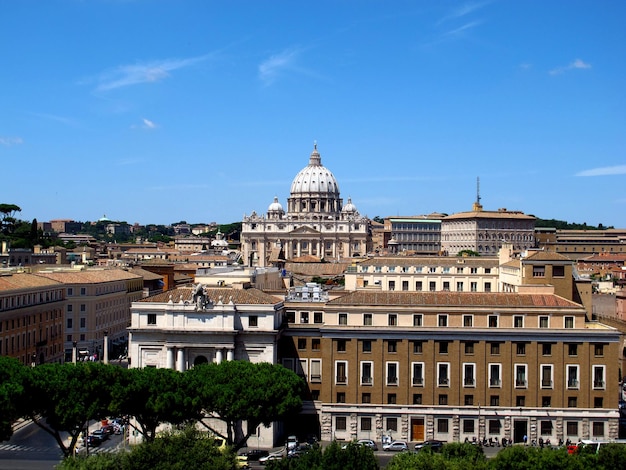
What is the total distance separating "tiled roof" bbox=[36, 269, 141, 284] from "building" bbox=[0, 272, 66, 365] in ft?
8.60

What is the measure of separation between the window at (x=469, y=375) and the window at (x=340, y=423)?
23.0 ft

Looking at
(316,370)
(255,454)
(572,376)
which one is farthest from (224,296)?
(572,376)

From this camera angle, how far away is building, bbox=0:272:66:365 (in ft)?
235

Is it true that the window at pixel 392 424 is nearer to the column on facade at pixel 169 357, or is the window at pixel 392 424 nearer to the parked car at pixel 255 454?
the parked car at pixel 255 454

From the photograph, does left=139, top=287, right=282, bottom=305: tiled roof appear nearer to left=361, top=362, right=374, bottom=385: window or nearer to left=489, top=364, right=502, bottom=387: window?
left=361, top=362, right=374, bottom=385: window

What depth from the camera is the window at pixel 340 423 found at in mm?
54812

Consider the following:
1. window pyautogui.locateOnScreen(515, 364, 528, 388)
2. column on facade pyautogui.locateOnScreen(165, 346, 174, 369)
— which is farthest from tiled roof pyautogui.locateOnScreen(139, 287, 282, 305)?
window pyautogui.locateOnScreen(515, 364, 528, 388)

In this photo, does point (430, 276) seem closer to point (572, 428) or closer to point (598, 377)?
point (598, 377)

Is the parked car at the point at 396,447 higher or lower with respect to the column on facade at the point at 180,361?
lower

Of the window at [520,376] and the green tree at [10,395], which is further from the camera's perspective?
the window at [520,376]

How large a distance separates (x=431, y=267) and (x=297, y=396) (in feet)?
118

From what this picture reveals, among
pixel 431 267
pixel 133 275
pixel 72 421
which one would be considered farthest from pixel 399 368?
pixel 133 275

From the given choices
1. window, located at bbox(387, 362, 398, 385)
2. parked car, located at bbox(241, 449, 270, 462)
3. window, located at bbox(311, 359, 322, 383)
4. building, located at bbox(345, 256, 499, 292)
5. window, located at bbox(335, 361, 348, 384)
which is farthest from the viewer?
building, located at bbox(345, 256, 499, 292)

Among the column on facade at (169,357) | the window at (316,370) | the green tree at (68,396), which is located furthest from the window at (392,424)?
the green tree at (68,396)
